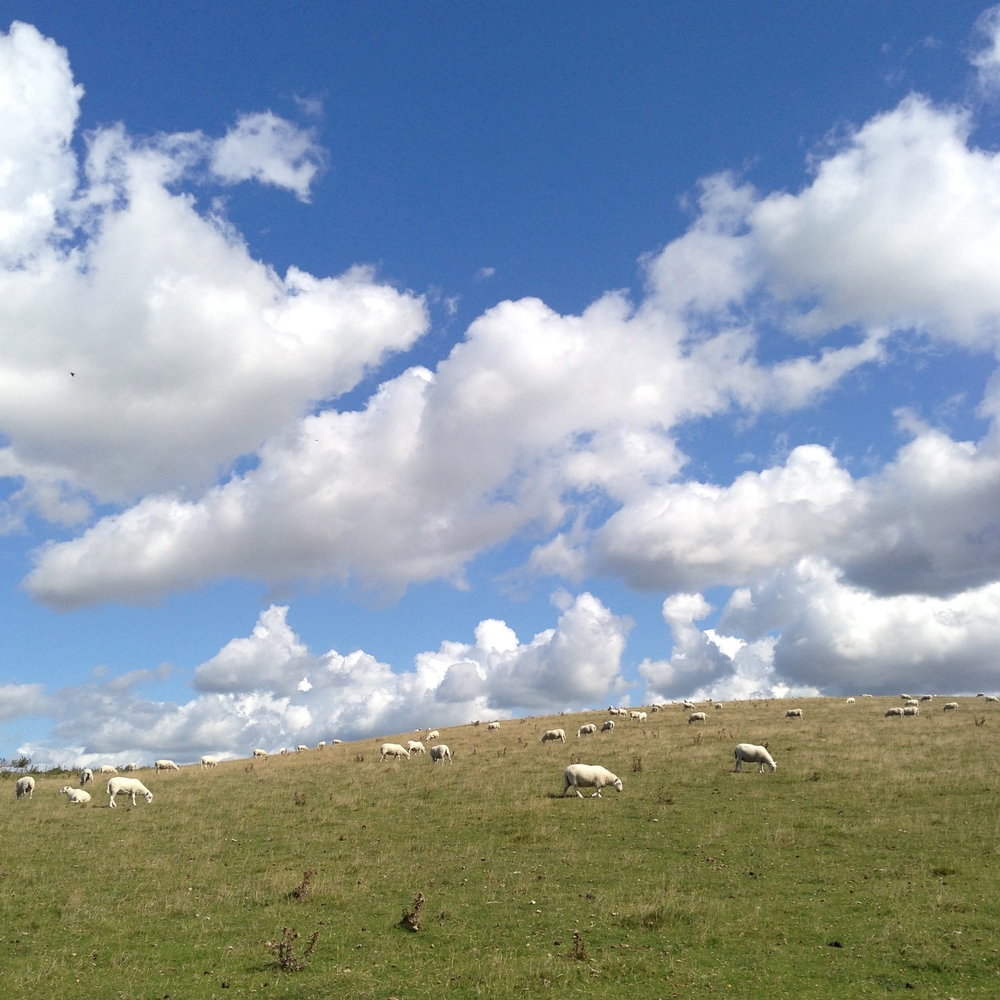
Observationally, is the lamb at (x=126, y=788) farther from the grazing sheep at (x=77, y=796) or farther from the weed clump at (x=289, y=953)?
the weed clump at (x=289, y=953)

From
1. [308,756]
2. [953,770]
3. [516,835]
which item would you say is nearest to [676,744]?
[953,770]

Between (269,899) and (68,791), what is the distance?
75.8 feet

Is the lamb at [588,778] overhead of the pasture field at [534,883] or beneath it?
overhead

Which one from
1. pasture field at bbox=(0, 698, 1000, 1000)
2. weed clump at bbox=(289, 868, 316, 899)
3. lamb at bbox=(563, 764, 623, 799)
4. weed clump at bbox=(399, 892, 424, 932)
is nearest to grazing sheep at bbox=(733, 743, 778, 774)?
pasture field at bbox=(0, 698, 1000, 1000)

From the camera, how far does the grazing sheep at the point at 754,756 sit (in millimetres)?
32094

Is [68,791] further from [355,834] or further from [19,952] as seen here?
[19,952]

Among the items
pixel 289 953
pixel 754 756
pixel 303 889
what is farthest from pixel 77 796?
pixel 754 756

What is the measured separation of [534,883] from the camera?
18.2m

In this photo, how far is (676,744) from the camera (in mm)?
39375

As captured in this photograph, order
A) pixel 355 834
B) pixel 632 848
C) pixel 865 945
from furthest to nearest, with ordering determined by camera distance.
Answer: pixel 355 834
pixel 632 848
pixel 865 945

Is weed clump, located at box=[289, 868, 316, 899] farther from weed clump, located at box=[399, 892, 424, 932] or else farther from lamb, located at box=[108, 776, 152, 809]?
lamb, located at box=[108, 776, 152, 809]

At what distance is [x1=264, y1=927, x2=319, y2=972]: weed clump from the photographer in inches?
519

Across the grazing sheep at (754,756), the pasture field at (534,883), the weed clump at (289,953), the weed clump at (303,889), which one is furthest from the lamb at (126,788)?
the grazing sheep at (754,756)

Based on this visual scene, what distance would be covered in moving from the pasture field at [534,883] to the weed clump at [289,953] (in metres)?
0.21
